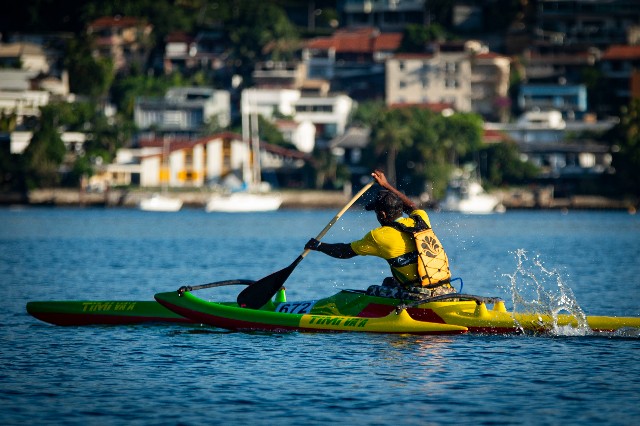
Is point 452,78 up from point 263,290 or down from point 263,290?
up

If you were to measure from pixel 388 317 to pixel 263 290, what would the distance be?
268cm

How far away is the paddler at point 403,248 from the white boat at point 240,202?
260ft

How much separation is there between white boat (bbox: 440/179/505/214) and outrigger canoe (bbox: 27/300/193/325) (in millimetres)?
74289

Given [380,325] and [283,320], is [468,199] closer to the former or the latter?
[283,320]

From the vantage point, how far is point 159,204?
101 meters

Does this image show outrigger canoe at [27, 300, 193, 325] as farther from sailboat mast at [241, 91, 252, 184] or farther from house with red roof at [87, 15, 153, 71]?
house with red roof at [87, 15, 153, 71]

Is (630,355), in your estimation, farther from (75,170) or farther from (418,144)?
(75,170)

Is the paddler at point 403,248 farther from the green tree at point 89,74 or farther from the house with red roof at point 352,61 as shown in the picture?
the house with red roof at point 352,61

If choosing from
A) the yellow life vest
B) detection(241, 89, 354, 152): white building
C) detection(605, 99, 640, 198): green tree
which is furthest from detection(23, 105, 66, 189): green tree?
the yellow life vest

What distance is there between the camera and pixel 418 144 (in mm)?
100875

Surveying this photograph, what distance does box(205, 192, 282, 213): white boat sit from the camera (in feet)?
326

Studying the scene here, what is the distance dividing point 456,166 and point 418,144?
6425mm

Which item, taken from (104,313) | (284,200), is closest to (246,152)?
(284,200)

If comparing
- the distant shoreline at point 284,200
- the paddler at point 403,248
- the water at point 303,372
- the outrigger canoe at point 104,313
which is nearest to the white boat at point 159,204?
the distant shoreline at point 284,200
